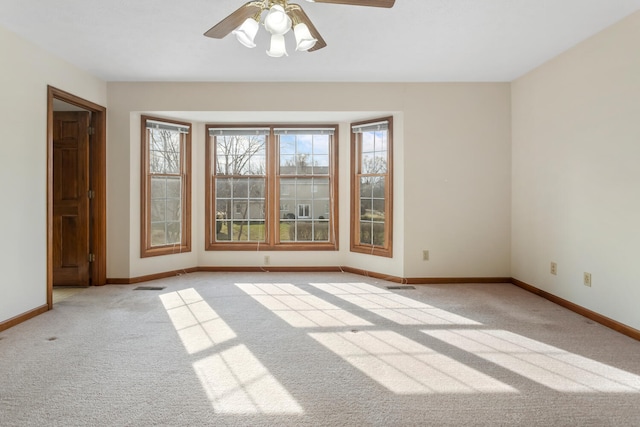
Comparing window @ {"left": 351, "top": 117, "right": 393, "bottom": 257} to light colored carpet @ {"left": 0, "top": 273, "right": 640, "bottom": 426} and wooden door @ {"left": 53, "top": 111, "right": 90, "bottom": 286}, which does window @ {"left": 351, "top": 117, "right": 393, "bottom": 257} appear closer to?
light colored carpet @ {"left": 0, "top": 273, "right": 640, "bottom": 426}

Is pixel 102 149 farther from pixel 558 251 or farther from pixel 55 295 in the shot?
pixel 558 251

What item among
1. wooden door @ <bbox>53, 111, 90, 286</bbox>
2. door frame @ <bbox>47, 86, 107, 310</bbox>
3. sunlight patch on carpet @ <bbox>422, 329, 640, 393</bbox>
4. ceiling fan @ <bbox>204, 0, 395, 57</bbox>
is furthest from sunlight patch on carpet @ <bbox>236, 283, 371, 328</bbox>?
ceiling fan @ <bbox>204, 0, 395, 57</bbox>

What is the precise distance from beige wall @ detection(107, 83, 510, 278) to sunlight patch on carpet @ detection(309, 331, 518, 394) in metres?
2.07

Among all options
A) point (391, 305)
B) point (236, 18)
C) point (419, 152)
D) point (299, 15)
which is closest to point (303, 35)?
point (299, 15)

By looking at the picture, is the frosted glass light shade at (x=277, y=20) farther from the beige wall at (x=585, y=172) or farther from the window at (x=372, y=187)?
the window at (x=372, y=187)

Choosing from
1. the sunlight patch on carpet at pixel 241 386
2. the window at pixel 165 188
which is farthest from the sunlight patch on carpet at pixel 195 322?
the window at pixel 165 188

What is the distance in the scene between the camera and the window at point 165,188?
5027 millimetres

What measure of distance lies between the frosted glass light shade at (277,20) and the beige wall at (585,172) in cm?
271

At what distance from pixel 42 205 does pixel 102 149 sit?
1182 mm

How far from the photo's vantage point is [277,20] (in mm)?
2322

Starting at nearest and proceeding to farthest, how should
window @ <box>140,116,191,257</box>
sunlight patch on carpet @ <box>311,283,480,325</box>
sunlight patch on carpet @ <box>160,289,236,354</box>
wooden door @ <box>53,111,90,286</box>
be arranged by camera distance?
1. sunlight patch on carpet @ <box>160,289,236,354</box>
2. sunlight patch on carpet @ <box>311,283,480,325</box>
3. wooden door @ <box>53,111,90,286</box>
4. window @ <box>140,116,191,257</box>

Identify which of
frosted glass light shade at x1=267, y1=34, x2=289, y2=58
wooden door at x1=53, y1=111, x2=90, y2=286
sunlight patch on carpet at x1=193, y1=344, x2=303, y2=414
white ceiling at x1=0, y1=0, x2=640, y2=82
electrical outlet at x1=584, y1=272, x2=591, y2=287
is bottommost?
sunlight patch on carpet at x1=193, y1=344, x2=303, y2=414

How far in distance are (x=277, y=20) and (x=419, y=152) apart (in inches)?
117

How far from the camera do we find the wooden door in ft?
15.4
